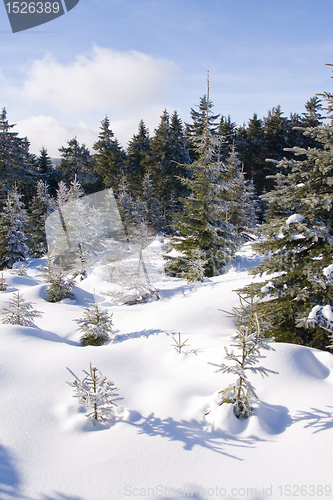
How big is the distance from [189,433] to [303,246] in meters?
4.73

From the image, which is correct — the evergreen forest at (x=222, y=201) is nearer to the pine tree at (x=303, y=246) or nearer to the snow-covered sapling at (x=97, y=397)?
the pine tree at (x=303, y=246)

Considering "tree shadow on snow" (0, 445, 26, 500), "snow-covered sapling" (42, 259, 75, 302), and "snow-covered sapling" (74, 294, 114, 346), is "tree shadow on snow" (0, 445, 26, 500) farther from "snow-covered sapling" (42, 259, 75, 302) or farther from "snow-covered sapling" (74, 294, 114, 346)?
"snow-covered sapling" (42, 259, 75, 302)

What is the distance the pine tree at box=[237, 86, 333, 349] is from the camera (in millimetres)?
5633

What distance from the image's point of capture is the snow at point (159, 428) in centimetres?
282

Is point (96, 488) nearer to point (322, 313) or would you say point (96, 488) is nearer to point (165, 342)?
point (165, 342)

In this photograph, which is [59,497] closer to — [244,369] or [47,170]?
[244,369]

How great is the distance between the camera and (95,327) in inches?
270

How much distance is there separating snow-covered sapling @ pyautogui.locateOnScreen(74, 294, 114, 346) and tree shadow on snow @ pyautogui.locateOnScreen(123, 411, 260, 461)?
128 inches

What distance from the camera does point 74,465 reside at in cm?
303

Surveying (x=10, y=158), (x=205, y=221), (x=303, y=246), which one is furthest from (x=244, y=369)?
(x=10, y=158)

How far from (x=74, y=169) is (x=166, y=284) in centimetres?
2703

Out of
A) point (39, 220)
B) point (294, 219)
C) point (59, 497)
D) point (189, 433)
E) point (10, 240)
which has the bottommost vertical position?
point (189, 433)

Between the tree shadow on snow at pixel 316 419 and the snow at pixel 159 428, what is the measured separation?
0.04ft

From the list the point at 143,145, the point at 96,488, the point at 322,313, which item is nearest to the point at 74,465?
the point at 96,488
